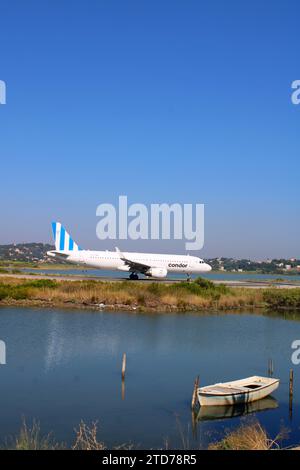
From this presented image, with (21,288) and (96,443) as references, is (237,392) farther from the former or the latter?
(21,288)

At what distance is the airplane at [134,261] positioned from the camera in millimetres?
72156

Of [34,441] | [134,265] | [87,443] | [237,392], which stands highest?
[134,265]

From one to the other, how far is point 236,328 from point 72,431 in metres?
26.1

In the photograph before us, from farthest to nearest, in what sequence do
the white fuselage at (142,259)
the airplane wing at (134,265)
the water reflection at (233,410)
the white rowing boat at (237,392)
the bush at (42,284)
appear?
the white fuselage at (142,259) → the airplane wing at (134,265) → the bush at (42,284) → the white rowing boat at (237,392) → the water reflection at (233,410)

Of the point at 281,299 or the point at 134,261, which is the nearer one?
the point at 281,299

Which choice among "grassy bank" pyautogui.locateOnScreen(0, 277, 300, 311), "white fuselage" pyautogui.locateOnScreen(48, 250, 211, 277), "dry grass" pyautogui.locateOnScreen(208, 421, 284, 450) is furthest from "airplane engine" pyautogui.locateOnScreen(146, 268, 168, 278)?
"dry grass" pyautogui.locateOnScreen(208, 421, 284, 450)

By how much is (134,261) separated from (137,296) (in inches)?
732

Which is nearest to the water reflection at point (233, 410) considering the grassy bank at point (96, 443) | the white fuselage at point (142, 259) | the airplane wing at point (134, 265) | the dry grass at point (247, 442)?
the grassy bank at point (96, 443)

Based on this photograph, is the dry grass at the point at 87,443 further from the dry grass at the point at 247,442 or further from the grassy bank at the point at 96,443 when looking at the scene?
the dry grass at the point at 247,442

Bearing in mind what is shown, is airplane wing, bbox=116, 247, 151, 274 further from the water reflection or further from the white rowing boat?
the water reflection

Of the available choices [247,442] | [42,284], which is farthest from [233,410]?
[42,284]

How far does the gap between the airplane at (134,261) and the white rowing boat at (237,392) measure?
46.8 metres

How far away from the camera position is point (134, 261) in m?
71.8

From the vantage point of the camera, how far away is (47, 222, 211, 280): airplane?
2841 inches
